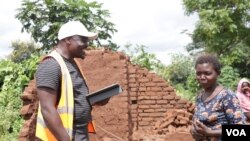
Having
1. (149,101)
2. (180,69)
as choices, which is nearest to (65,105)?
(149,101)

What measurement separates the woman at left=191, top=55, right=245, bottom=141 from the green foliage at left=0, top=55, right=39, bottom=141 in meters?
7.57

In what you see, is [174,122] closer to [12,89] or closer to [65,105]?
[12,89]

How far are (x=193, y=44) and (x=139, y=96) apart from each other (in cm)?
Result: 1523

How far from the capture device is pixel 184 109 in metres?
9.46

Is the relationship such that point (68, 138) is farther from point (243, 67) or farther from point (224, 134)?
point (243, 67)

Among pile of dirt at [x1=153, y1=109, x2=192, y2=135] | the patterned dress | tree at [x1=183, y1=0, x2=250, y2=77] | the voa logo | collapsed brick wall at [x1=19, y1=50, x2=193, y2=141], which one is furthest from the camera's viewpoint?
tree at [x1=183, y1=0, x2=250, y2=77]

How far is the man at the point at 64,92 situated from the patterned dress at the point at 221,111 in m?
0.80

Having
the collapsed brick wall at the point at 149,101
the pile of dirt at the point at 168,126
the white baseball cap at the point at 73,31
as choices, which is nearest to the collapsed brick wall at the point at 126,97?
the collapsed brick wall at the point at 149,101

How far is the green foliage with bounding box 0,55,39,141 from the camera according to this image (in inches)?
426

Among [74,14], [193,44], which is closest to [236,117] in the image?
[74,14]

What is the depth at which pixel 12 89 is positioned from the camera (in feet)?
40.7

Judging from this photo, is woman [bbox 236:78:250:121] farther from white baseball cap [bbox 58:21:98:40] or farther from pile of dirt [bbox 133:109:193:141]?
white baseball cap [bbox 58:21:98:40]

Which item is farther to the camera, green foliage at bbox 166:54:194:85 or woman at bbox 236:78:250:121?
green foliage at bbox 166:54:194:85

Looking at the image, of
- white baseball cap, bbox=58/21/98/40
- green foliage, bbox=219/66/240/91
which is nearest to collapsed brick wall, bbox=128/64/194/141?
white baseball cap, bbox=58/21/98/40
